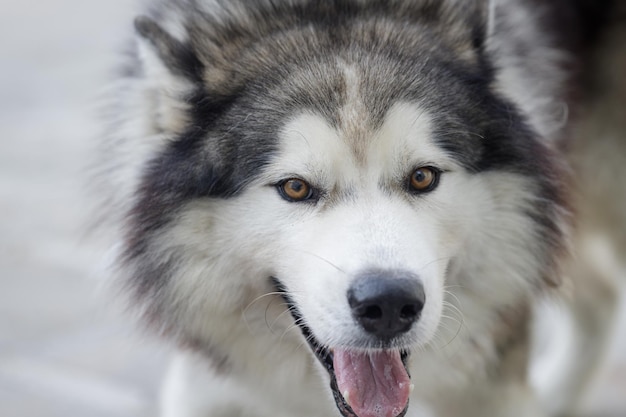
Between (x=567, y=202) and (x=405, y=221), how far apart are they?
799 mm

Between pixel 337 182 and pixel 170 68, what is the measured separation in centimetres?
71

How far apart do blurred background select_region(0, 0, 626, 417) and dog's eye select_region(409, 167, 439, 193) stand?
114 cm

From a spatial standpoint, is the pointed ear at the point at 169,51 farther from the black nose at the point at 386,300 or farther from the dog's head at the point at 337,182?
the black nose at the point at 386,300

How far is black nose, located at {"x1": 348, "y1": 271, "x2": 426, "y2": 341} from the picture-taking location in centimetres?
265

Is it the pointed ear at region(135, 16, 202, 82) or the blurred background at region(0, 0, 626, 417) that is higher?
the pointed ear at region(135, 16, 202, 82)

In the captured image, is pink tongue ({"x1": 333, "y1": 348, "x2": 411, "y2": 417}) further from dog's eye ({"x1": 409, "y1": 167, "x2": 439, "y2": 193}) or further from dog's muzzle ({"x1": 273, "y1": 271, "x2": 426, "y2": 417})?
dog's eye ({"x1": 409, "y1": 167, "x2": 439, "y2": 193})

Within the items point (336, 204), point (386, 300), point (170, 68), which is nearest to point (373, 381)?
point (386, 300)

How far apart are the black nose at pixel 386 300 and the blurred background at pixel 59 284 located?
3.49ft

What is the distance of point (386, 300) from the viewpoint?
105 inches

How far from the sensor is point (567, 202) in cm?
338

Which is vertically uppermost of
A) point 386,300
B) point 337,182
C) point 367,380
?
point 337,182

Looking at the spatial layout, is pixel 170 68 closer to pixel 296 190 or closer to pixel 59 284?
pixel 296 190

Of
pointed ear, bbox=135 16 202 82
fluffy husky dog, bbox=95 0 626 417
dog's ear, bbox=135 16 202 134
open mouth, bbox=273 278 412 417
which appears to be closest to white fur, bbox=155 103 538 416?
fluffy husky dog, bbox=95 0 626 417

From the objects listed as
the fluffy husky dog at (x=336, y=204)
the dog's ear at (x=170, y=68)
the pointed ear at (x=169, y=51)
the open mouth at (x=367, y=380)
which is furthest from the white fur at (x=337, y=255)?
the pointed ear at (x=169, y=51)
